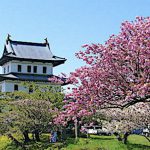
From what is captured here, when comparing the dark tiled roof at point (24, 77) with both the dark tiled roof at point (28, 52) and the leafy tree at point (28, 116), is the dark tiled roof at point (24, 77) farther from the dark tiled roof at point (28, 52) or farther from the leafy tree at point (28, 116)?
the leafy tree at point (28, 116)

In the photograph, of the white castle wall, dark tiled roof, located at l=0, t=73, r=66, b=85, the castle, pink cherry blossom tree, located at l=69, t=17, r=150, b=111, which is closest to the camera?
pink cherry blossom tree, located at l=69, t=17, r=150, b=111

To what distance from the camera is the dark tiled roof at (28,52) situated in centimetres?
5653

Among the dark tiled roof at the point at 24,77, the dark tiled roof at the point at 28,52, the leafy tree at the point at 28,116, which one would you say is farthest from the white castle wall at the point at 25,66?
the leafy tree at the point at 28,116

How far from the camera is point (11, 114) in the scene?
33344 millimetres

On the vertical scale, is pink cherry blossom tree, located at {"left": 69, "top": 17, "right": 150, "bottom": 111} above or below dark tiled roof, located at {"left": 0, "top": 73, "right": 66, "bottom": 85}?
below

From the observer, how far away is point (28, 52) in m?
57.8

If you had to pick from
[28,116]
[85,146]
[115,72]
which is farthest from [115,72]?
[28,116]

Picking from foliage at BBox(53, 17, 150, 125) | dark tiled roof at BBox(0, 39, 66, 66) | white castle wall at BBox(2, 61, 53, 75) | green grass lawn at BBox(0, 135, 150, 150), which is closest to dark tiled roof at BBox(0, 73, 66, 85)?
white castle wall at BBox(2, 61, 53, 75)

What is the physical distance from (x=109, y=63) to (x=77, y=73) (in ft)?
4.01

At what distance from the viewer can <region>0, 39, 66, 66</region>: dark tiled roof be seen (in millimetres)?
56531

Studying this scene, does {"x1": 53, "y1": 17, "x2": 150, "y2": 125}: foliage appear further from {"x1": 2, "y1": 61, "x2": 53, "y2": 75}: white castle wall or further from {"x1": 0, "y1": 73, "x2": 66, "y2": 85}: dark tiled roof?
{"x1": 2, "y1": 61, "x2": 53, "y2": 75}: white castle wall

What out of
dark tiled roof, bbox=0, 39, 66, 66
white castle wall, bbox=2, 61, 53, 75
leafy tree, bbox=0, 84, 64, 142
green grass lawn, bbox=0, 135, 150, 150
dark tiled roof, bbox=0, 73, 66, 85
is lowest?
green grass lawn, bbox=0, 135, 150, 150

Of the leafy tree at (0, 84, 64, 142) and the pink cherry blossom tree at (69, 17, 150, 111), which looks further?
the leafy tree at (0, 84, 64, 142)

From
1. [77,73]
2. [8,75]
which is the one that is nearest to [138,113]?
[77,73]
